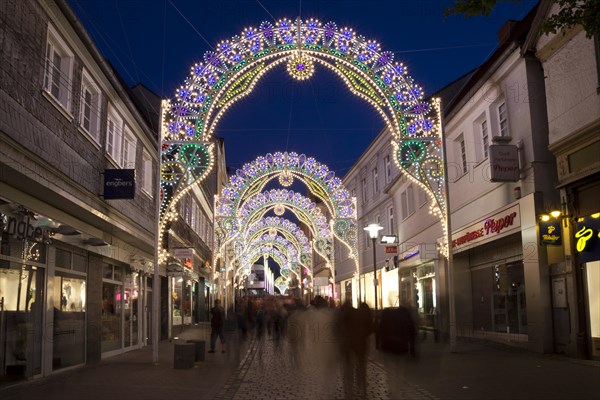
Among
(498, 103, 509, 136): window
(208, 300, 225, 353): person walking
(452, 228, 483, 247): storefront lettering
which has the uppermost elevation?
(498, 103, 509, 136): window

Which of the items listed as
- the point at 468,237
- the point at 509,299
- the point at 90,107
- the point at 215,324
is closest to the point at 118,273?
the point at 215,324

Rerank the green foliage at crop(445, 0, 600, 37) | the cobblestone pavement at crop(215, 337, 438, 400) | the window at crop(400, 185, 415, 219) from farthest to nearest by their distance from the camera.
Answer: the window at crop(400, 185, 415, 219)
the cobblestone pavement at crop(215, 337, 438, 400)
the green foliage at crop(445, 0, 600, 37)

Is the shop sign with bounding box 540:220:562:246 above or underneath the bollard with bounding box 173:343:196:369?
above

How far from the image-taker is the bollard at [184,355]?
1514cm

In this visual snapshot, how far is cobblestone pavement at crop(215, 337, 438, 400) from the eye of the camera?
1122 cm

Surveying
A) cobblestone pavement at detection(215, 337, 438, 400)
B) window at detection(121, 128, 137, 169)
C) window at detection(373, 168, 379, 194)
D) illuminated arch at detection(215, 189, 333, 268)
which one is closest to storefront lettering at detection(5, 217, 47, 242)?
cobblestone pavement at detection(215, 337, 438, 400)

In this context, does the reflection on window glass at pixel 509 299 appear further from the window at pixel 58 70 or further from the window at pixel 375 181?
the window at pixel 375 181

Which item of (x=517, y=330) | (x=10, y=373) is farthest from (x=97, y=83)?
(x=517, y=330)

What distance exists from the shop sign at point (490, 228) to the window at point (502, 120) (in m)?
2.40

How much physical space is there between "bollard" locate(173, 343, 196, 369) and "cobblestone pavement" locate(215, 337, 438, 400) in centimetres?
114

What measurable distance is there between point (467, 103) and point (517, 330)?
24.6 feet

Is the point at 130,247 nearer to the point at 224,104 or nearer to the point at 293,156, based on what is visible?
the point at 224,104

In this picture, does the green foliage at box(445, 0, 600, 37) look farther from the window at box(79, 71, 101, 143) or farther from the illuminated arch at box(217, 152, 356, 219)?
the illuminated arch at box(217, 152, 356, 219)

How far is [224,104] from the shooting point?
17.8 metres
